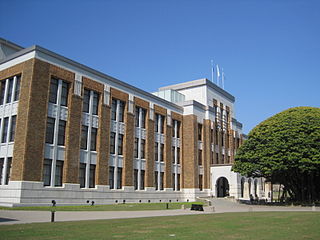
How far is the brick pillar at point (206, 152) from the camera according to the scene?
50500 millimetres

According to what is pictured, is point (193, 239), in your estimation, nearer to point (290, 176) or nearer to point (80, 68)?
point (80, 68)

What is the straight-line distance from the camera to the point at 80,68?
3494cm

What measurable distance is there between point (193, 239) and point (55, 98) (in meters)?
24.6

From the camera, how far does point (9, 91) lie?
1271 inches

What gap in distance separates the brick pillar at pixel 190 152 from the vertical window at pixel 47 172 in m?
Result: 22.9

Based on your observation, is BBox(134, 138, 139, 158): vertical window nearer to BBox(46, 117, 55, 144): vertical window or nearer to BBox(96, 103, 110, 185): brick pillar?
BBox(96, 103, 110, 185): brick pillar

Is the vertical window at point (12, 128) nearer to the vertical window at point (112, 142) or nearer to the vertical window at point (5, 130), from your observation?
the vertical window at point (5, 130)

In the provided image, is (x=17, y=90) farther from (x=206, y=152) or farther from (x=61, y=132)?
(x=206, y=152)

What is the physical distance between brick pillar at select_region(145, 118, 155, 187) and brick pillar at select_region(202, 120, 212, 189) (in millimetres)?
10661

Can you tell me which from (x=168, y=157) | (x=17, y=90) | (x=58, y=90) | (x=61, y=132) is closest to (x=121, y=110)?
(x=58, y=90)

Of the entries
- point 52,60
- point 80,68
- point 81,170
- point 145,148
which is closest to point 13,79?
point 52,60

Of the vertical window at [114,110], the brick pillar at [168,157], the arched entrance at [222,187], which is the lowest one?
the arched entrance at [222,187]

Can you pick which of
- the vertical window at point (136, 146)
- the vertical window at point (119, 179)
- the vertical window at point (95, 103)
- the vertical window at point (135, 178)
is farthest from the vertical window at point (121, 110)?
the vertical window at point (135, 178)

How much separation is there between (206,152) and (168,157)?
25.8 feet
